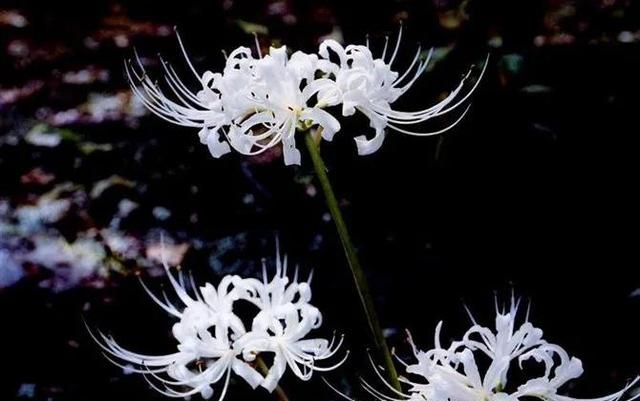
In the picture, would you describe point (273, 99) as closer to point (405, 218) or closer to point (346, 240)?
point (346, 240)

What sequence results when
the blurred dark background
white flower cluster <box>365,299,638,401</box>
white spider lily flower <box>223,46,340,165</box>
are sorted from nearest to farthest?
white flower cluster <box>365,299,638,401</box> → white spider lily flower <box>223,46,340,165</box> → the blurred dark background

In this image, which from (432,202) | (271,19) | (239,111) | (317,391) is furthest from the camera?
(271,19)

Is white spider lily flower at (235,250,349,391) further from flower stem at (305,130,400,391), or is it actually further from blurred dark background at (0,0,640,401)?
blurred dark background at (0,0,640,401)

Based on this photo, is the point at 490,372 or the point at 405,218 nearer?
the point at 490,372

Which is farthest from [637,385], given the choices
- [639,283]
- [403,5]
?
[403,5]

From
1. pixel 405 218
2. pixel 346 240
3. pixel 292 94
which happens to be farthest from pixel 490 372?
pixel 405 218

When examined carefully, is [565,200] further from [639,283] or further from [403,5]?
[403,5]

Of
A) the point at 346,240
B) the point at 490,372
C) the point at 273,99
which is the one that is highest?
the point at 273,99

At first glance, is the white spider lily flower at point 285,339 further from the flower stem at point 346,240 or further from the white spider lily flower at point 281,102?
the white spider lily flower at point 281,102

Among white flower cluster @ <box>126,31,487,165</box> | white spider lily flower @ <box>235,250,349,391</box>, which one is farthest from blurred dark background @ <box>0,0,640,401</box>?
white flower cluster @ <box>126,31,487,165</box>
